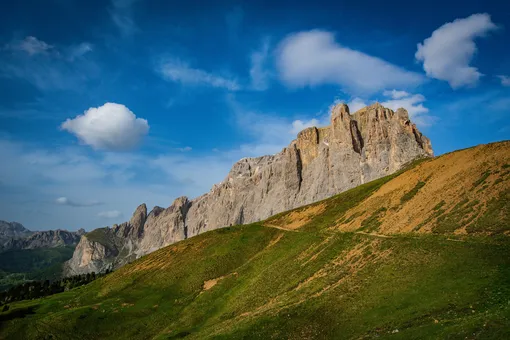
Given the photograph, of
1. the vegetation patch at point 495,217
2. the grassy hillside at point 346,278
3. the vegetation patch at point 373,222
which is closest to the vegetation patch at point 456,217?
the grassy hillside at point 346,278

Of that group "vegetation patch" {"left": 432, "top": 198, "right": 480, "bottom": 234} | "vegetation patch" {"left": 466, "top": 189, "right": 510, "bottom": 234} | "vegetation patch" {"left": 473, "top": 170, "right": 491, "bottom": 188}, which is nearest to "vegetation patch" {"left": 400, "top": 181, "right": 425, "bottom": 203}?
"vegetation patch" {"left": 473, "top": 170, "right": 491, "bottom": 188}

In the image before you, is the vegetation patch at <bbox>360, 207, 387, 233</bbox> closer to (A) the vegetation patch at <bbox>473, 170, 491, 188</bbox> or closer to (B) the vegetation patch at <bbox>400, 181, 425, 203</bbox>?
(B) the vegetation patch at <bbox>400, 181, 425, 203</bbox>

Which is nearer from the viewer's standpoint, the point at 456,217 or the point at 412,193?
the point at 456,217

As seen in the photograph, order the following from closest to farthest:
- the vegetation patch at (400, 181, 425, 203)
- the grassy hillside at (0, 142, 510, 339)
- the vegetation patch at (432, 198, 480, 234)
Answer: the grassy hillside at (0, 142, 510, 339), the vegetation patch at (432, 198, 480, 234), the vegetation patch at (400, 181, 425, 203)

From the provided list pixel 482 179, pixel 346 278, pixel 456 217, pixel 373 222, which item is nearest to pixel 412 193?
pixel 373 222

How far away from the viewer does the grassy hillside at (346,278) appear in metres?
30.5

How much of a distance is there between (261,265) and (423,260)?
3252cm

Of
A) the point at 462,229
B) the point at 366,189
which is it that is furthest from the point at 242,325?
the point at 366,189

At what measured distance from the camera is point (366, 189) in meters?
82.5

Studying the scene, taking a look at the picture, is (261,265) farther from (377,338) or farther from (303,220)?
(377,338)

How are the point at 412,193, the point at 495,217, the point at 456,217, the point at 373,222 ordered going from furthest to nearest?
the point at 412,193 < the point at 373,222 < the point at 456,217 < the point at 495,217

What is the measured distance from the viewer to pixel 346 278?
4259 centimetres

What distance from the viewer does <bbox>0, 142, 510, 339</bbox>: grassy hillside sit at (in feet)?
100

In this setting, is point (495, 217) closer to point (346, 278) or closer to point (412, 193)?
point (346, 278)
